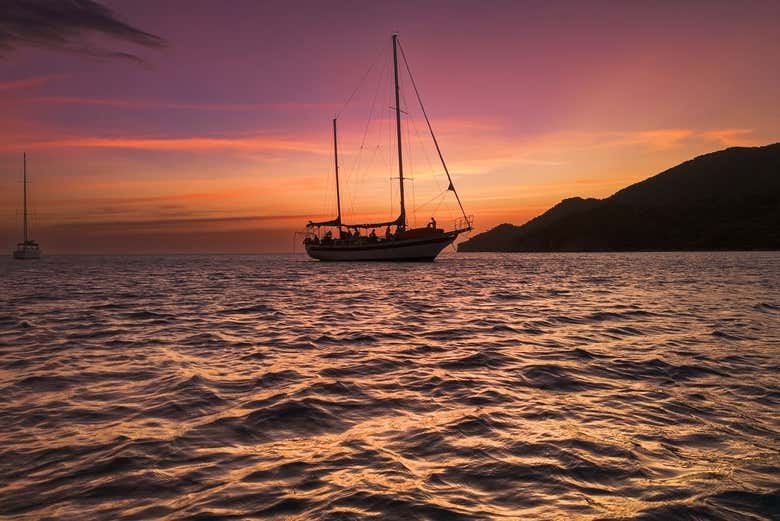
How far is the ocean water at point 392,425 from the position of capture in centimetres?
387

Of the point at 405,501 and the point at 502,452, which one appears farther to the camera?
the point at 502,452

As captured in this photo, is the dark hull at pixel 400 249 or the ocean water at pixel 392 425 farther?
the dark hull at pixel 400 249

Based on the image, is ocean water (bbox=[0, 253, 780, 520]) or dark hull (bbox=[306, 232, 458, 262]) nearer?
ocean water (bbox=[0, 253, 780, 520])

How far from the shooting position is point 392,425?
5773mm

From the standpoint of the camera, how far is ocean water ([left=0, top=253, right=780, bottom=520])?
3.87m

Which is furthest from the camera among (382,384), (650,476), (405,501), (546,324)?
(546,324)

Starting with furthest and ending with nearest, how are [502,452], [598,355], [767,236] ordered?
[767,236] → [598,355] → [502,452]

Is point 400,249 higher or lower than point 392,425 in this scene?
higher

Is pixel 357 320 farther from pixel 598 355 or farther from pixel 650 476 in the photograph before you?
pixel 650 476

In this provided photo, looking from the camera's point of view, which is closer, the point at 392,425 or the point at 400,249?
the point at 392,425

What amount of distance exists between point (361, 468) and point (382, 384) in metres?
3.30

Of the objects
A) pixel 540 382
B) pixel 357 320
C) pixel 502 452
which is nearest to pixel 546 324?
pixel 357 320

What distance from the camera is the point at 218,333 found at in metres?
13.4

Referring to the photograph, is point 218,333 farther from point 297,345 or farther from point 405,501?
point 405,501
